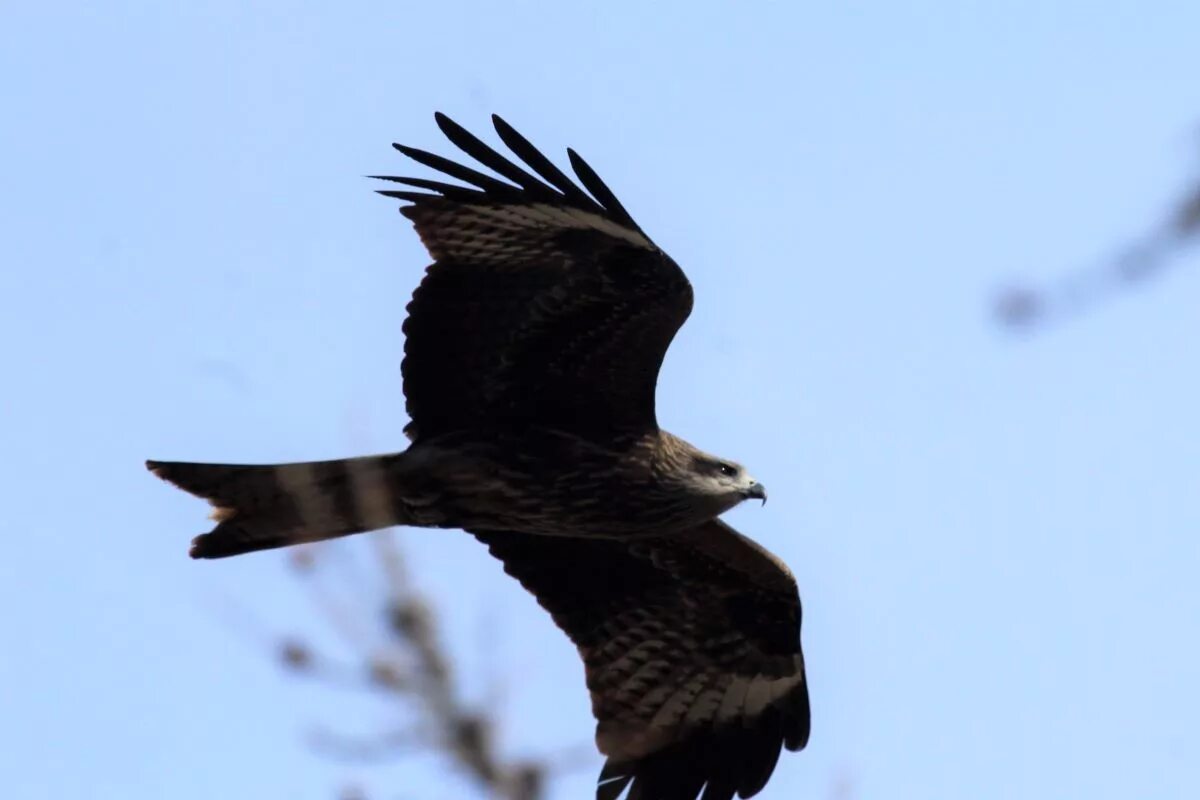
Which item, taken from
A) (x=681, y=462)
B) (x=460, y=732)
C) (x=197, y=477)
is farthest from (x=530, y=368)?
(x=460, y=732)

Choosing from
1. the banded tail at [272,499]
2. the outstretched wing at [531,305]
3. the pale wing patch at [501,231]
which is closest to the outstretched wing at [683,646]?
the outstretched wing at [531,305]

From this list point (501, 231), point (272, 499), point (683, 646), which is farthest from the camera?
point (683, 646)

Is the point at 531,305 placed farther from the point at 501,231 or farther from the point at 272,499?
the point at 272,499

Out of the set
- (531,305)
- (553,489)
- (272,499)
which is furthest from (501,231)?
(272,499)

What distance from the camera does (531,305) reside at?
307 inches

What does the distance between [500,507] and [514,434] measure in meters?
0.34

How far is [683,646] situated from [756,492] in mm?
1420

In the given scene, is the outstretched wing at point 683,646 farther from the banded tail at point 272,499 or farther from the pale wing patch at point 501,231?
the pale wing patch at point 501,231

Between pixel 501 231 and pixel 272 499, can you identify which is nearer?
pixel 272 499

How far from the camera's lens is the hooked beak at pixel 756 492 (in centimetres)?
798

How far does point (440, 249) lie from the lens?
7812 mm

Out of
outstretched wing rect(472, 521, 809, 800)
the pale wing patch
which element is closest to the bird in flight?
the pale wing patch

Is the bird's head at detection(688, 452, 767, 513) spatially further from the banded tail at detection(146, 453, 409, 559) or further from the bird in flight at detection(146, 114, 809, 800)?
the banded tail at detection(146, 453, 409, 559)

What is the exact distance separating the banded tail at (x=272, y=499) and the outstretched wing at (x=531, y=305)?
1.96 feet
